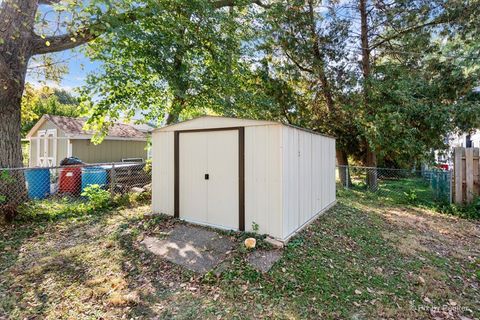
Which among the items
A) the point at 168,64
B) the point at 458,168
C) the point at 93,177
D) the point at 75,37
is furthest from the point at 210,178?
the point at 458,168

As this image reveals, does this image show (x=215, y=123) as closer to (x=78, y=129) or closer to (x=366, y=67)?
(x=366, y=67)

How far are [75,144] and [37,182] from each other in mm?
4784

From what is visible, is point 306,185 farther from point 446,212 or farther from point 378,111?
point 378,111

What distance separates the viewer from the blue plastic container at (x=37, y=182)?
7.20 m

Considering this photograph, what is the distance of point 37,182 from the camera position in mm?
7297

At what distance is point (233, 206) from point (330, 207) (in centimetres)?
327

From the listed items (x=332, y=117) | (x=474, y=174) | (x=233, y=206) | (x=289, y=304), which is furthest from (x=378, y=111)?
(x=289, y=304)

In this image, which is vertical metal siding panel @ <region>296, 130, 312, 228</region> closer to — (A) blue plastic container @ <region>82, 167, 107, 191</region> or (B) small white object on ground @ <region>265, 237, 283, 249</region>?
(B) small white object on ground @ <region>265, 237, 283, 249</region>

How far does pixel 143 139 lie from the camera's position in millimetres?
14164

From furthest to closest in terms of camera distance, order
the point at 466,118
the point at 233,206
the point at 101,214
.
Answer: the point at 466,118 < the point at 101,214 < the point at 233,206

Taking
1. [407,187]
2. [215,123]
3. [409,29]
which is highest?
[409,29]

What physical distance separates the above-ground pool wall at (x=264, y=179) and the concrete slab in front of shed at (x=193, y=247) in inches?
24.9

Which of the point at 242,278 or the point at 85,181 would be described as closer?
the point at 242,278

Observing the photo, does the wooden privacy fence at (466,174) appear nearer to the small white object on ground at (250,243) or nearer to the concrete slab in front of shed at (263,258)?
the concrete slab in front of shed at (263,258)
